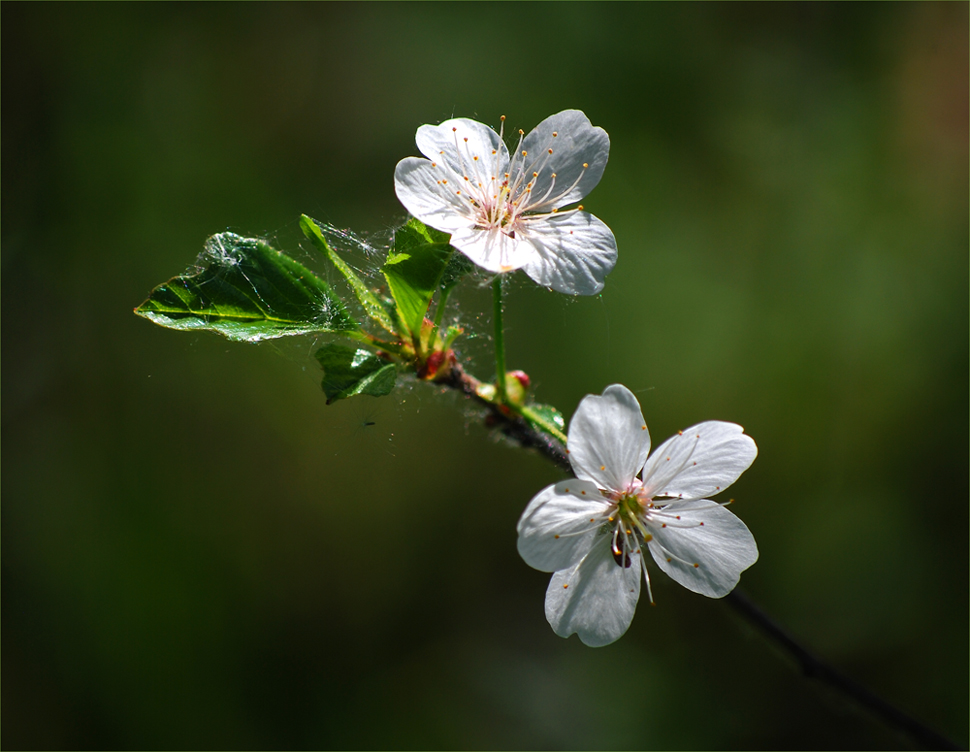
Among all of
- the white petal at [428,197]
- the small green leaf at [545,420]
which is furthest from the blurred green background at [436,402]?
the white petal at [428,197]

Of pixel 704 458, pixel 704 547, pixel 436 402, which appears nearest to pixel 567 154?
pixel 704 458

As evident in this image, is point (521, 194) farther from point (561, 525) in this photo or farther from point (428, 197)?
point (561, 525)

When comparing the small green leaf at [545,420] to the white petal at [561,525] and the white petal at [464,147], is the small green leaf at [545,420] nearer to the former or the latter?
the white petal at [561,525]

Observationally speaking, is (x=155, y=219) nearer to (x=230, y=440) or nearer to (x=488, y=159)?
(x=230, y=440)

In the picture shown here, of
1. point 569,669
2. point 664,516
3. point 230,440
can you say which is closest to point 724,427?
point 664,516

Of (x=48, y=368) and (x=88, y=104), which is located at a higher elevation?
(x=88, y=104)

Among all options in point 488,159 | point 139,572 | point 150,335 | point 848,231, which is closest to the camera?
point 488,159
